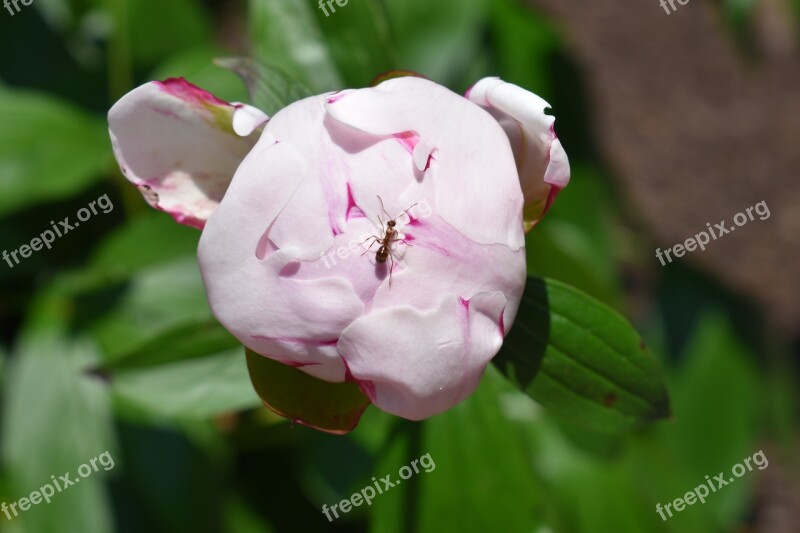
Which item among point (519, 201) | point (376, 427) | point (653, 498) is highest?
point (519, 201)

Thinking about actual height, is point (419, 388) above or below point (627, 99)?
above

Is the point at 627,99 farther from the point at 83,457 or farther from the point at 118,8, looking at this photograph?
the point at 83,457

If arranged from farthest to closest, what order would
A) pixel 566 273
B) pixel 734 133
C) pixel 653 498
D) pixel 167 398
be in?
pixel 734 133, pixel 653 498, pixel 566 273, pixel 167 398

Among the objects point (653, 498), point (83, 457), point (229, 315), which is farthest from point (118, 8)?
point (653, 498)

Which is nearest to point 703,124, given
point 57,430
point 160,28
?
point 160,28

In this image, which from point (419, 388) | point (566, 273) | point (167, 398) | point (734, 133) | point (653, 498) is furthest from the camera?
point (734, 133)

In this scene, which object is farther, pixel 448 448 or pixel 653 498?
pixel 653 498
